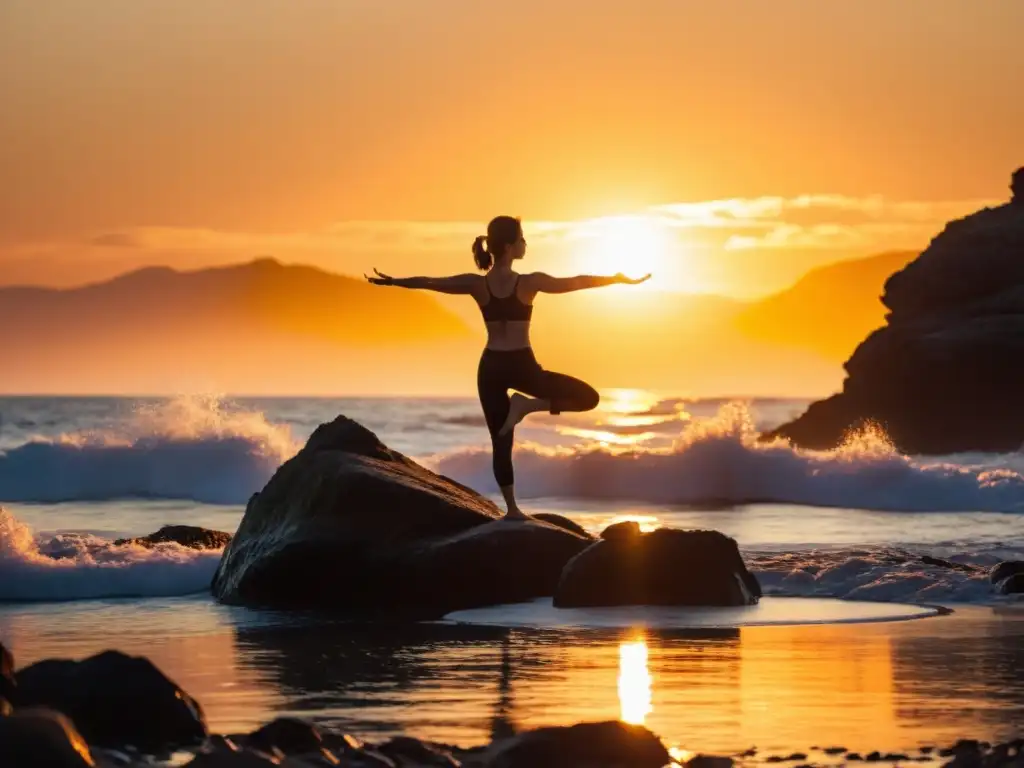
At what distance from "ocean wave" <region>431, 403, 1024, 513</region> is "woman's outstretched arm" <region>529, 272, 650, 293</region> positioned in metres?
16.9

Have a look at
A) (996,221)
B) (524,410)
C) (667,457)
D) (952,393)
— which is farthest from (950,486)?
(996,221)

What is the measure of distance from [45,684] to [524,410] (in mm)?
6465

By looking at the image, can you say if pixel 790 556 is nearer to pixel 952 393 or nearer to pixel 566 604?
pixel 566 604

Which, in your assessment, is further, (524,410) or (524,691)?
(524,410)

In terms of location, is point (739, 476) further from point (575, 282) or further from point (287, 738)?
point (287, 738)

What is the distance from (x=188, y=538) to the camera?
18141mm

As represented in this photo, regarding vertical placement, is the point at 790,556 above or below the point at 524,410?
below

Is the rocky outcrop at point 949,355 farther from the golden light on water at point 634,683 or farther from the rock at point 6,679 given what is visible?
the rock at point 6,679

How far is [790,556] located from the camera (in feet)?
57.9

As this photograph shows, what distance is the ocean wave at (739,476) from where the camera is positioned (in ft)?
103

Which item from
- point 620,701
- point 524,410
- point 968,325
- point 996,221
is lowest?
point 620,701

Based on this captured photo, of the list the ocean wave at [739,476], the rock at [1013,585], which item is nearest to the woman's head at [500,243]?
the rock at [1013,585]

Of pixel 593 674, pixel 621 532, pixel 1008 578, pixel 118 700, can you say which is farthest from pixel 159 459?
pixel 118 700

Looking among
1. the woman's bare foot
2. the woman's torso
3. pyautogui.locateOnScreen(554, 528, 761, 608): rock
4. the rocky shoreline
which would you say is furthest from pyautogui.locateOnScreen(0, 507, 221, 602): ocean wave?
the rocky shoreline
